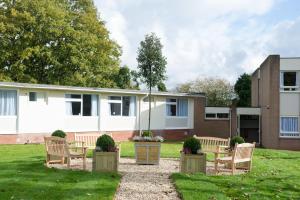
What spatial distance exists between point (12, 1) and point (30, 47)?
172 inches

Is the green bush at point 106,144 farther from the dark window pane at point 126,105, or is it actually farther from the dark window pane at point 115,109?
the dark window pane at point 126,105

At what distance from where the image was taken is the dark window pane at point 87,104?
101 ft

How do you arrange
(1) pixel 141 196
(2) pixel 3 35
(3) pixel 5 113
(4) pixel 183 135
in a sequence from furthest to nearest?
(2) pixel 3 35 < (4) pixel 183 135 < (3) pixel 5 113 < (1) pixel 141 196

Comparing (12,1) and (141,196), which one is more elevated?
(12,1)

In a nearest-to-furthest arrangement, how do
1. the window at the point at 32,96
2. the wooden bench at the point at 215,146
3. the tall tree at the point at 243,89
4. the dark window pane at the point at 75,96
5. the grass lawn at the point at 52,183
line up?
the grass lawn at the point at 52,183 < the wooden bench at the point at 215,146 < the window at the point at 32,96 < the dark window pane at the point at 75,96 < the tall tree at the point at 243,89

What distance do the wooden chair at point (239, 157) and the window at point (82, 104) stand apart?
1725 cm

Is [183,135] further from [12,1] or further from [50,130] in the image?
[12,1]

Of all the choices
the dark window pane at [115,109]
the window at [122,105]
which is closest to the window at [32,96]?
the window at [122,105]

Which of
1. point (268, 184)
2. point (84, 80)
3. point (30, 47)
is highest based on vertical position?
point (30, 47)

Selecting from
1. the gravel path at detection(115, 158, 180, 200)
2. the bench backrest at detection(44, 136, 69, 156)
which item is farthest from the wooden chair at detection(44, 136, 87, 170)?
the gravel path at detection(115, 158, 180, 200)

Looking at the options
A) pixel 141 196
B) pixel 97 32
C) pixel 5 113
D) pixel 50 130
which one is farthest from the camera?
pixel 97 32

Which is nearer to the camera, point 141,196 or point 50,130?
point 141,196

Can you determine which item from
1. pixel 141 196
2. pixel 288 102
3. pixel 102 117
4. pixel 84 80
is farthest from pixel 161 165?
pixel 84 80

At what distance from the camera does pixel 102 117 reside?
104 ft
